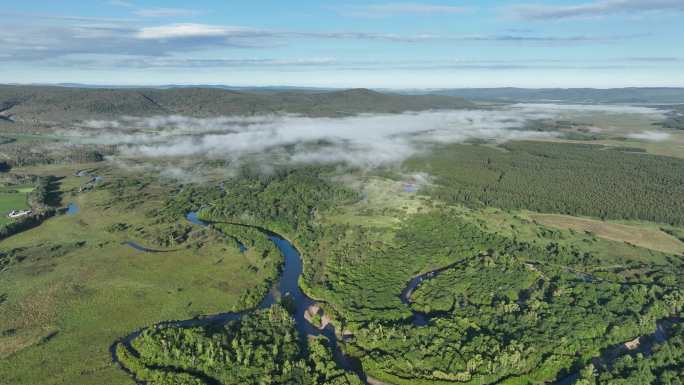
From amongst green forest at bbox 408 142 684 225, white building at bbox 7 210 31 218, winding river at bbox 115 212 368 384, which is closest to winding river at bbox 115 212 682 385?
winding river at bbox 115 212 368 384

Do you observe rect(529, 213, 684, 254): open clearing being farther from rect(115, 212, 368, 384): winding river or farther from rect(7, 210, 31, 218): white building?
rect(7, 210, 31, 218): white building

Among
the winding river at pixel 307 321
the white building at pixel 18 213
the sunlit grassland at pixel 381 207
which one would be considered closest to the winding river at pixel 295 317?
the winding river at pixel 307 321

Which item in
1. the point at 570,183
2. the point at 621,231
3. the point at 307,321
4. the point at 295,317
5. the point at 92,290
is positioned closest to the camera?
the point at 307,321

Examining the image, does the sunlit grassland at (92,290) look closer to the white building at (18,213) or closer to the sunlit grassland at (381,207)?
the white building at (18,213)

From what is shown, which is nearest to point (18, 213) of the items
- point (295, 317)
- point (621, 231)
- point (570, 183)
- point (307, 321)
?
point (295, 317)

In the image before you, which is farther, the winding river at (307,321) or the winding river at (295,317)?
the winding river at (295,317)

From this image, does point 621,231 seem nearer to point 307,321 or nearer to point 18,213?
point 307,321

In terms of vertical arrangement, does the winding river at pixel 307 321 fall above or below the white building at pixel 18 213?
below

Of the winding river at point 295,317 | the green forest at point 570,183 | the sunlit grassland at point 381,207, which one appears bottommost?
the winding river at point 295,317

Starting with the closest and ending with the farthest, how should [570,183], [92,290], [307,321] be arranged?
[307,321] → [92,290] → [570,183]

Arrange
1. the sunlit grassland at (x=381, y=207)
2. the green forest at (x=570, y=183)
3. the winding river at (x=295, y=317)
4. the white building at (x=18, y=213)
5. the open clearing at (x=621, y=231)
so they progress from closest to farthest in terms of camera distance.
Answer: the winding river at (x=295, y=317)
the open clearing at (x=621, y=231)
the white building at (x=18, y=213)
the sunlit grassland at (x=381, y=207)
the green forest at (x=570, y=183)
